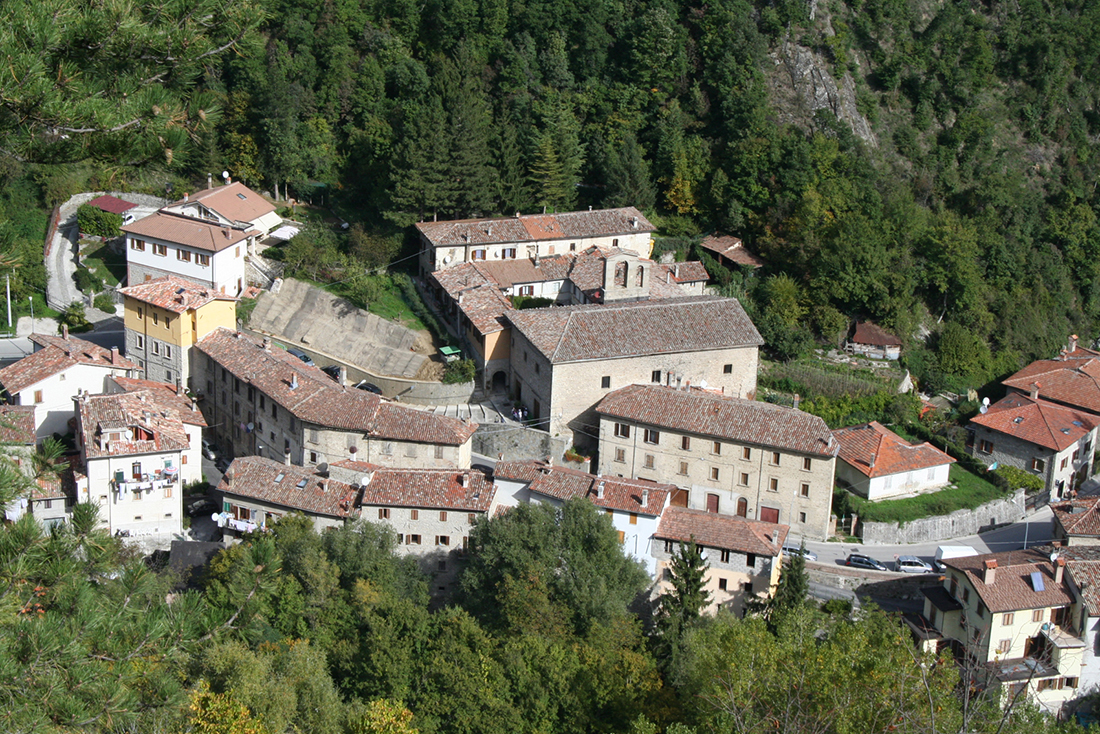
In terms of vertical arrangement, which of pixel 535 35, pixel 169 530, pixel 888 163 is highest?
pixel 535 35

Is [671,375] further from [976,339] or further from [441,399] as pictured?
[976,339]

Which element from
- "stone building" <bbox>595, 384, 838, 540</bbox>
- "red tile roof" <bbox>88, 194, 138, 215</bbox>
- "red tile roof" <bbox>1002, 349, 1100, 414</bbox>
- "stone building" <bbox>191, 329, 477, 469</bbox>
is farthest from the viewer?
"red tile roof" <bbox>88, 194, 138, 215</bbox>

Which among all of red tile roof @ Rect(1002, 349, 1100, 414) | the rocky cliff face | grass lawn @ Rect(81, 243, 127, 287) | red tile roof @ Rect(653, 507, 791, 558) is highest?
the rocky cliff face

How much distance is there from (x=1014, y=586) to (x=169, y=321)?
3741 cm

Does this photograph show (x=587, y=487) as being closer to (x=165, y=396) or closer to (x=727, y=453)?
(x=727, y=453)

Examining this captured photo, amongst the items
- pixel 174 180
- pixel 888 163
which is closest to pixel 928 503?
pixel 888 163

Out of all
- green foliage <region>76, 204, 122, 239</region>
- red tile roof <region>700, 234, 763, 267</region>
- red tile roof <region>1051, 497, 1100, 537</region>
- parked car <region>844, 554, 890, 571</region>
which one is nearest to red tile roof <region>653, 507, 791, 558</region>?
parked car <region>844, 554, 890, 571</region>

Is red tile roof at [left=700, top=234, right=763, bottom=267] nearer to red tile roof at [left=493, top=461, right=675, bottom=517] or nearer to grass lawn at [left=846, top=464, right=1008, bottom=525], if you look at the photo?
grass lawn at [left=846, top=464, right=1008, bottom=525]

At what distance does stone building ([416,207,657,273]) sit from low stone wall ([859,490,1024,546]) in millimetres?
21115

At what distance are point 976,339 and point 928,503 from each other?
16.1 meters

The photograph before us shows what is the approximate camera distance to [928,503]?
2077 inches

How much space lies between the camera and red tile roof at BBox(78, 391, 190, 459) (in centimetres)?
4669

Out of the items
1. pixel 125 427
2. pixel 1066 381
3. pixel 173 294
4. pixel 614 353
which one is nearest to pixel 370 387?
pixel 173 294

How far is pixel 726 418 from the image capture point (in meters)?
50.2
